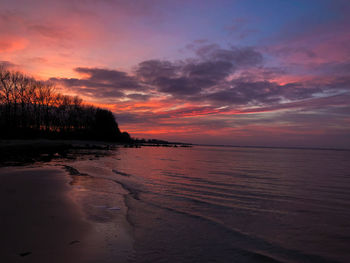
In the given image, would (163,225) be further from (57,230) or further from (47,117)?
(47,117)

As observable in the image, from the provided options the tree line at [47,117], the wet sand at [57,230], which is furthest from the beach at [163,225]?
the tree line at [47,117]

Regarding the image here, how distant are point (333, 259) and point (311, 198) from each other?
6782mm

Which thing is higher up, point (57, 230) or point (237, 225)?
point (57, 230)

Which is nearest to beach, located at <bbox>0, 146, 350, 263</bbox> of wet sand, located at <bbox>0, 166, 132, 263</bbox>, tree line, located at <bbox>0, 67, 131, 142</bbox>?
wet sand, located at <bbox>0, 166, 132, 263</bbox>

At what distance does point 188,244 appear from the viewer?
5.41m

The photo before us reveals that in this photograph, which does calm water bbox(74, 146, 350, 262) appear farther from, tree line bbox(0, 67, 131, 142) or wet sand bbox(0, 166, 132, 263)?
tree line bbox(0, 67, 131, 142)

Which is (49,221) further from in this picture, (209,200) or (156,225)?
(209,200)

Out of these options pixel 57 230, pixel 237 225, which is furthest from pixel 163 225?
pixel 57 230

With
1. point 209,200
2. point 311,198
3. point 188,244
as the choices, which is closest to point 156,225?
point 188,244

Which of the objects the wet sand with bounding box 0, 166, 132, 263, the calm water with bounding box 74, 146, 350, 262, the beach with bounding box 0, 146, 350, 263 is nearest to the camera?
the wet sand with bounding box 0, 166, 132, 263

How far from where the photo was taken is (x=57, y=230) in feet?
17.9

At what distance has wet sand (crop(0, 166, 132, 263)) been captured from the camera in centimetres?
431

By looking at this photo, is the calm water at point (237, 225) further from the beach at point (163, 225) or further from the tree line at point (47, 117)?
the tree line at point (47, 117)

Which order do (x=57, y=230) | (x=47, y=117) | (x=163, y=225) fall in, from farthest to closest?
1. (x=47, y=117)
2. (x=163, y=225)
3. (x=57, y=230)
